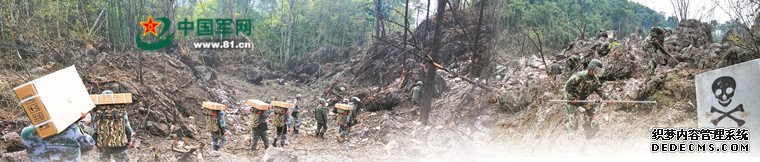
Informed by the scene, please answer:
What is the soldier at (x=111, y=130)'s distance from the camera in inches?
188

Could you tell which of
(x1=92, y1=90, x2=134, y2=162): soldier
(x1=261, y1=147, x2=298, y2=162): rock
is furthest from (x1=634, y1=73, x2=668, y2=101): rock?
(x1=92, y1=90, x2=134, y2=162): soldier

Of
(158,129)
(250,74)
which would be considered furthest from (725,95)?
(250,74)

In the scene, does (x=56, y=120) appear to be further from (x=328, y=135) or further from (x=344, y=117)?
(x=328, y=135)

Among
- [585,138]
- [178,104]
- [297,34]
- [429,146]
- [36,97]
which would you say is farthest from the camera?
[297,34]

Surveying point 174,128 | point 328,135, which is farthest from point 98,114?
point 328,135

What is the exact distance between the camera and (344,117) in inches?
331

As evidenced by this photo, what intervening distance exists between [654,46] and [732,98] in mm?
2974

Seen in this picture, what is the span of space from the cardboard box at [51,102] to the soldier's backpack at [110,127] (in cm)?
93

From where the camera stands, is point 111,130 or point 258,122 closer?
point 111,130

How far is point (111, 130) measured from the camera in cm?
478

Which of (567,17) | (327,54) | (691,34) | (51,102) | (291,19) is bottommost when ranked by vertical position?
(51,102)

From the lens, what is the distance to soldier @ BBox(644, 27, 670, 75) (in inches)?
269

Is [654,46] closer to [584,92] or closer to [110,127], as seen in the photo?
[584,92]

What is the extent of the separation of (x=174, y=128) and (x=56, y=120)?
463 centimetres
